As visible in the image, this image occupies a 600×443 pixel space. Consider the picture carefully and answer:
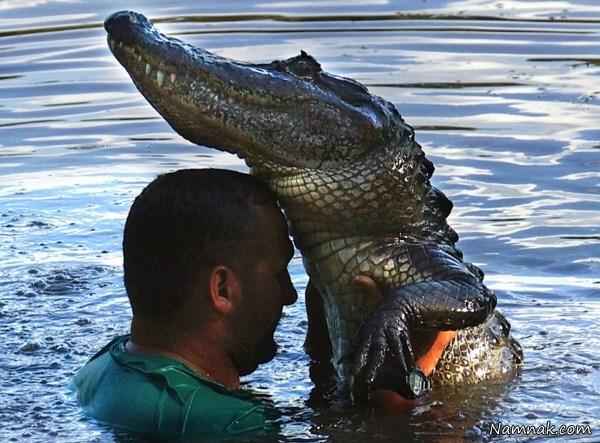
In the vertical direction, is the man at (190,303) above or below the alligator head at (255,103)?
below

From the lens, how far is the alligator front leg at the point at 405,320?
5.06 metres

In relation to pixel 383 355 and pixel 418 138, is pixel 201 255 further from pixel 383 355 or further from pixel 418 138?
pixel 418 138

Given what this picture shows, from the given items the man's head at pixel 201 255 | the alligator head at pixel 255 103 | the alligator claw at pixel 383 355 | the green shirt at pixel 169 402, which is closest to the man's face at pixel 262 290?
the man's head at pixel 201 255

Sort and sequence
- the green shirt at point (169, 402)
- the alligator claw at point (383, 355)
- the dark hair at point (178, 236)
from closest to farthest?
the green shirt at point (169, 402), the dark hair at point (178, 236), the alligator claw at point (383, 355)

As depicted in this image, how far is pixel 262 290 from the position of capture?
4840 millimetres

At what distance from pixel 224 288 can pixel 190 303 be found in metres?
0.12

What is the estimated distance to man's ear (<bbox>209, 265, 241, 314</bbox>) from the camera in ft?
15.5

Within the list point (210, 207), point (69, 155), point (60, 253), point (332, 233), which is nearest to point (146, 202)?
point (210, 207)

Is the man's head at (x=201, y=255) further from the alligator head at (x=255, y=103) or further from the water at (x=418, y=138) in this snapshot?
the water at (x=418, y=138)

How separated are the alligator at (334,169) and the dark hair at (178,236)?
0.52m

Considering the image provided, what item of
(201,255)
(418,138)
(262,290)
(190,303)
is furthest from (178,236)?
(418,138)

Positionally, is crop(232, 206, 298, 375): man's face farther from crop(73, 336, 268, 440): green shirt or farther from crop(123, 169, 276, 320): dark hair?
crop(73, 336, 268, 440): green shirt

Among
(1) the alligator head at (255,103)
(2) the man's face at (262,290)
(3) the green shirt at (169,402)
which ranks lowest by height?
(3) the green shirt at (169,402)

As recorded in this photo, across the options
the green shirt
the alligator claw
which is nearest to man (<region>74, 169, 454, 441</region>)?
the green shirt
